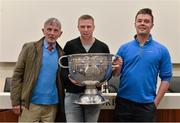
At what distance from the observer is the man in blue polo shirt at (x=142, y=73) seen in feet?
→ 5.86

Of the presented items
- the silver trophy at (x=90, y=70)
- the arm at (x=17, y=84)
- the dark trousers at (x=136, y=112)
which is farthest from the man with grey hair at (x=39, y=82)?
the dark trousers at (x=136, y=112)

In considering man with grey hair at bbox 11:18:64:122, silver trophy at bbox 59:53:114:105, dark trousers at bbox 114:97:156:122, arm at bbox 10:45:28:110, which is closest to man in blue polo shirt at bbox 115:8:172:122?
dark trousers at bbox 114:97:156:122

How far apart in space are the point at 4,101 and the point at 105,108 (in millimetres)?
738

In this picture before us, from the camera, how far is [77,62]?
1.53m

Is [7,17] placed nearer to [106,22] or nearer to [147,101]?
[106,22]

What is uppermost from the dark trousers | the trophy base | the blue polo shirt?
the blue polo shirt

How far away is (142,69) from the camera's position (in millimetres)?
1781

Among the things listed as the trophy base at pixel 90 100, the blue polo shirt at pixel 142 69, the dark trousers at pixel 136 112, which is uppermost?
the blue polo shirt at pixel 142 69

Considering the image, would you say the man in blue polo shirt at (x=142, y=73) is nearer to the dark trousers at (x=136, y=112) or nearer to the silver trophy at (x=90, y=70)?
the dark trousers at (x=136, y=112)

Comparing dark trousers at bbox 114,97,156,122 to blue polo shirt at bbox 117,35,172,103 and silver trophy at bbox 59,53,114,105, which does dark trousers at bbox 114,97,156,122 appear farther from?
silver trophy at bbox 59,53,114,105

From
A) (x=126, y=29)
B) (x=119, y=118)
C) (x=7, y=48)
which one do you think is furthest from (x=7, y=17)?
(x=119, y=118)

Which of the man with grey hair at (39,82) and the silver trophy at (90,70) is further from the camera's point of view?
the man with grey hair at (39,82)

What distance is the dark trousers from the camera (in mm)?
1803

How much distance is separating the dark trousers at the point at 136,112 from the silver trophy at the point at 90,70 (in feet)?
0.99
